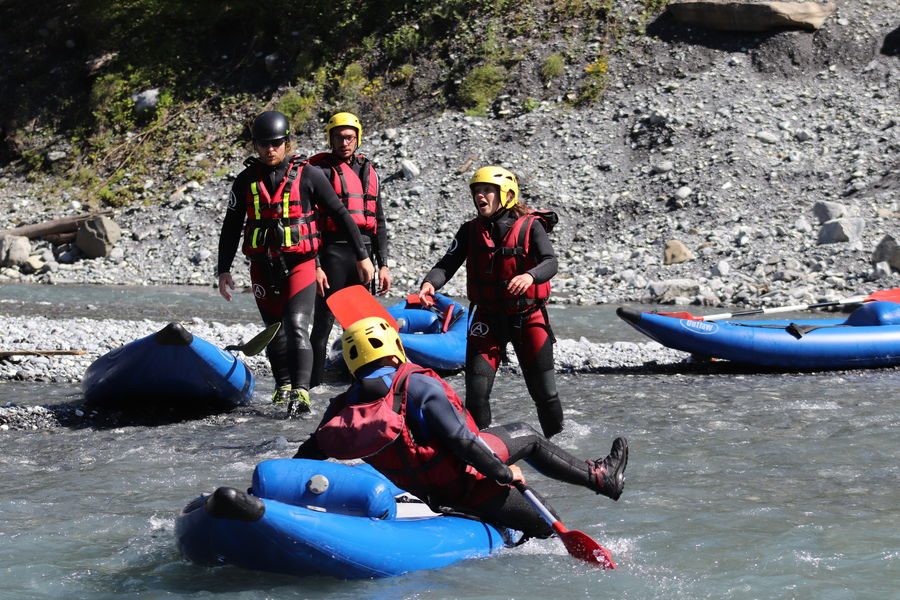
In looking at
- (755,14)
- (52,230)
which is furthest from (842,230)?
(52,230)

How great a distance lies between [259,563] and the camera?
3.67 meters

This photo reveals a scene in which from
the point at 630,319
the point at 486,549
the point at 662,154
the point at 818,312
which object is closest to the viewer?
the point at 486,549

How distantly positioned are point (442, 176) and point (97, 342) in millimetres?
9693

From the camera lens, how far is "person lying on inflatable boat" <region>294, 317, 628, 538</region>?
12.5 ft

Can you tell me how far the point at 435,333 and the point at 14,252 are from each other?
36.5 ft

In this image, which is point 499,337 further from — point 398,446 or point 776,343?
point 776,343

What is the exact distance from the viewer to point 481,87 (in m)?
19.8

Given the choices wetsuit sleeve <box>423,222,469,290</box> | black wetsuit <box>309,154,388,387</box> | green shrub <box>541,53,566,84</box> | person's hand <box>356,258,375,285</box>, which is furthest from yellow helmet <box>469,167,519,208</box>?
green shrub <box>541,53,566,84</box>

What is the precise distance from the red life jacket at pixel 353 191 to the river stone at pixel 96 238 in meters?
11.9

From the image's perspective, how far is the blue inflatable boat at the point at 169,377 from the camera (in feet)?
21.0

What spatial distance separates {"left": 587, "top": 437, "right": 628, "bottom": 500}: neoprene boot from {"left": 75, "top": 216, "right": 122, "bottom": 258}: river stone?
14.7 meters

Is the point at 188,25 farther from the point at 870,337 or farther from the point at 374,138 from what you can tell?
the point at 870,337

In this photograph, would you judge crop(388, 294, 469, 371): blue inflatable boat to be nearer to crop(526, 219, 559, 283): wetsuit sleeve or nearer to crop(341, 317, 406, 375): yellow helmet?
crop(526, 219, 559, 283): wetsuit sleeve

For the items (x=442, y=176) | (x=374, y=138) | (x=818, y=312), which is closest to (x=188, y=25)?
(x=374, y=138)
